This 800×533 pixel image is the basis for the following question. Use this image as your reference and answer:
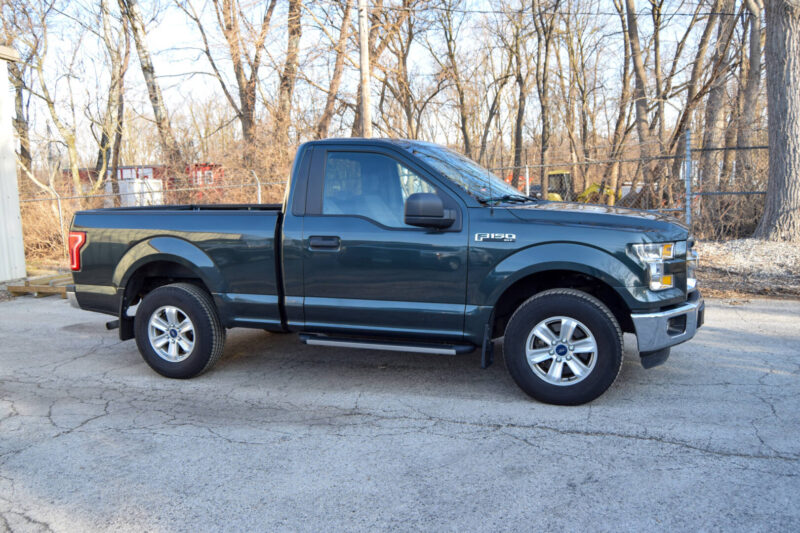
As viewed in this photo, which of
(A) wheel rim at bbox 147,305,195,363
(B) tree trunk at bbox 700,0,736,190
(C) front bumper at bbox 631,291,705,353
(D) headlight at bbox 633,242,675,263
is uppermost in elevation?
(B) tree trunk at bbox 700,0,736,190

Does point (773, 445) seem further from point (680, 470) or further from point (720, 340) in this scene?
point (720, 340)

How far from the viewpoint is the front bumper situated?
412 centimetres

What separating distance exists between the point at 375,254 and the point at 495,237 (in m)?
0.95

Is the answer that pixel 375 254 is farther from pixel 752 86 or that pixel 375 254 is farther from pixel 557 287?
pixel 752 86

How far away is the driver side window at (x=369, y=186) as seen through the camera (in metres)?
4.64

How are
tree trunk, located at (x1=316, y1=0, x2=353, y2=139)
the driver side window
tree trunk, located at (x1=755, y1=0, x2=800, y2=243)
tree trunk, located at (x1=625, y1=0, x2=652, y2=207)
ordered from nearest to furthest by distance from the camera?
the driver side window → tree trunk, located at (x1=755, y1=0, x2=800, y2=243) → tree trunk, located at (x1=316, y1=0, x2=353, y2=139) → tree trunk, located at (x1=625, y1=0, x2=652, y2=207)

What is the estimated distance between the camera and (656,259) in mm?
4129

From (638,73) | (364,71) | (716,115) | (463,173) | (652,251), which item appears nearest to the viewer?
(652,251)

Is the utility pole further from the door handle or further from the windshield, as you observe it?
the door handle

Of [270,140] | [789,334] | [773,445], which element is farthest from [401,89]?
[773,445]

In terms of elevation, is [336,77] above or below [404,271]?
above

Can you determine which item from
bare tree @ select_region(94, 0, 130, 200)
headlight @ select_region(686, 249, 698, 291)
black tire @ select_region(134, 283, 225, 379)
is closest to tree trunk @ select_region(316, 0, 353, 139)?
bare tree @ select_region(94, 0, 130, 200)

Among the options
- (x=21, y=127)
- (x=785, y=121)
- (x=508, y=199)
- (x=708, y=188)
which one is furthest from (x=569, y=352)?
(x=21, y=127)

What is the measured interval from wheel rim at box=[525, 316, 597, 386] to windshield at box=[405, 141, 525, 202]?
1.14 metres
